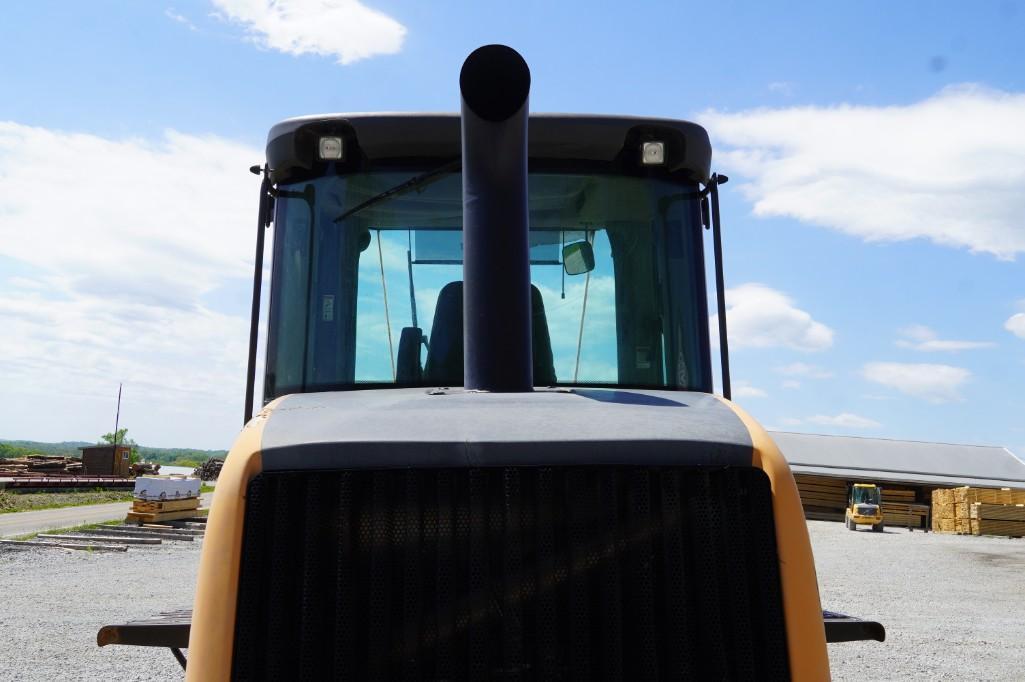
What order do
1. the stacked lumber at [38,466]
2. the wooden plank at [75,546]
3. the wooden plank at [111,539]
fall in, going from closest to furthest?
the wooden plank at [75,546] < the wooden plank at [111,539] < the stacked lumber at [38,466]

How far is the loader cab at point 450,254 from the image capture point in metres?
3.61

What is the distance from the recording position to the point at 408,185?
144 inches

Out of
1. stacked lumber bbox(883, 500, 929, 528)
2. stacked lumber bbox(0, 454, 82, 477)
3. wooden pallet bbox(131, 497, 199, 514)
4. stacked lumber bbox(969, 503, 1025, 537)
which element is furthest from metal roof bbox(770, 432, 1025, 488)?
stacked lumber bbox(0, 454, 82, 477)

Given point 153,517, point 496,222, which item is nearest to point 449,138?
point 496,222

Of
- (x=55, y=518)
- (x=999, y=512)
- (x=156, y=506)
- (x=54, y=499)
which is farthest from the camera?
(x=54, y=499)

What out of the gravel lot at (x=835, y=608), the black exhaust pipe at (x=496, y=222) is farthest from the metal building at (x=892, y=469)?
the black exhaust pipe at (x=496, y=222)

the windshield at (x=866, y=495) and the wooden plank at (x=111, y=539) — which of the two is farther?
the windshield at (x=866, y=495)

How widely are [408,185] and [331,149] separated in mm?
322

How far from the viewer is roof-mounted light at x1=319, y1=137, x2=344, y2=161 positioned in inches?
142

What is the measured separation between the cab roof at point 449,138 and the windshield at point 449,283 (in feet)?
0.25

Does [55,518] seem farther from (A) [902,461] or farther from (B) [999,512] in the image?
(A) [902,461]

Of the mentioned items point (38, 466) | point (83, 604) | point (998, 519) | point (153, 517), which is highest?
point (38, 466)

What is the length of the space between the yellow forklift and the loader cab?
30815 millimetres

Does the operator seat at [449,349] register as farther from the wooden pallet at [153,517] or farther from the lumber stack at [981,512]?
the lumber stack at [981,512]
